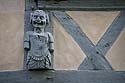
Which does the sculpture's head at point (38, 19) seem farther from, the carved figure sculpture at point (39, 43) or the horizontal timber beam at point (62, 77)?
the horizontal timber beam at point (62, 77)

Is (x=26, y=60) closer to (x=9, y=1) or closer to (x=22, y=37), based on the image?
(x=22, y=37)

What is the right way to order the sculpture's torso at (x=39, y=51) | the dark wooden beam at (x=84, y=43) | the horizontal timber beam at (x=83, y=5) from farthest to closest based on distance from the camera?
the horizontal timber beam at (x=83, y=5)
the dark wooden beam at (x=84, y=43)
the sculpture's torso at (x=39, y=51)

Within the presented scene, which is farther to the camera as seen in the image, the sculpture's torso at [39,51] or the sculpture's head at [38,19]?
the sculpture's head at [38,19]

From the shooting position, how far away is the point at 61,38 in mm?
4445

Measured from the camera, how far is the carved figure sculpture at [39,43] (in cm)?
423

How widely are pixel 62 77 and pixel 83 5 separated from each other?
0.80m

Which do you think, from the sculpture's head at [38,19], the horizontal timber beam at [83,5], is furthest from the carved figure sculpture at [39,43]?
the horizontal timber beam at [83,5]

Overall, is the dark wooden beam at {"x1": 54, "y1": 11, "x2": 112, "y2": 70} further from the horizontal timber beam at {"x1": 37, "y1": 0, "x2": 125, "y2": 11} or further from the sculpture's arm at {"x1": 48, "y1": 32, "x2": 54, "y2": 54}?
the sculpture's arm at {"x1": 48, "y1": 32, "x2": 54, "y2": 54}

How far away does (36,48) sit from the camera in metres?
4.28

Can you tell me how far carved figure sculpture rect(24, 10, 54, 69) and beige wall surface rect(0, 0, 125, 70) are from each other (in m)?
0.09

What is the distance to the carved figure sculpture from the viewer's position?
4.23 m

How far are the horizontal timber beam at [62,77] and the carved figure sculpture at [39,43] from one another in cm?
8

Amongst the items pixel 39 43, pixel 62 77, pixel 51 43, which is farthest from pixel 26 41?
pixel 62 77

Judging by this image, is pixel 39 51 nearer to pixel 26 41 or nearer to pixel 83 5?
pixel 26 41
